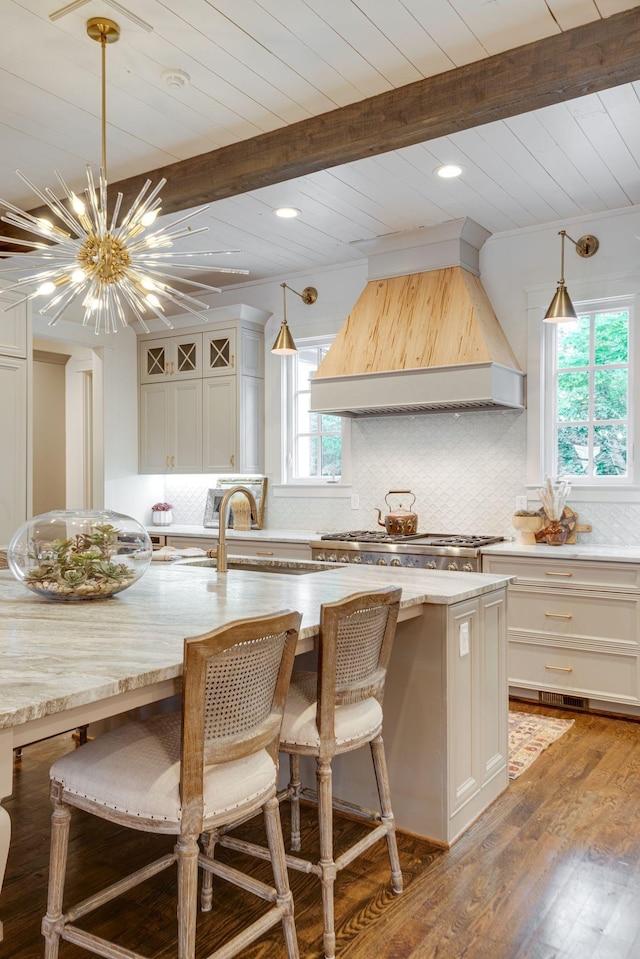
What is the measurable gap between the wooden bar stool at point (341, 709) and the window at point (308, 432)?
11.7 feet

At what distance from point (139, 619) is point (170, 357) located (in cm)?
449

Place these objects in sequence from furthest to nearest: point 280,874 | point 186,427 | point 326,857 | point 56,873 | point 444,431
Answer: point 186,427, point 444,431, point 326,857, point 280,874, point 56,873

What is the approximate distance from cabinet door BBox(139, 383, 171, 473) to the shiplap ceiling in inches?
79.0

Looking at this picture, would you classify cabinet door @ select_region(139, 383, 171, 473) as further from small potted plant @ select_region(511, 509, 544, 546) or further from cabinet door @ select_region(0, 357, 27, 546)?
small potted plant @ select_region(511, 509, 544, 546)

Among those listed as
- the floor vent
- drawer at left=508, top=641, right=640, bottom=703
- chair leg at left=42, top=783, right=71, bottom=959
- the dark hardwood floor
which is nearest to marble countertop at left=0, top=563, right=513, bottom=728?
chair leg at left=42, top=783, right=71, bottom=959

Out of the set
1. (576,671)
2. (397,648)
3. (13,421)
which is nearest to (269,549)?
(13,421)

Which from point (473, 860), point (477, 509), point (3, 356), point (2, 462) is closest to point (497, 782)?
point (473, 860)

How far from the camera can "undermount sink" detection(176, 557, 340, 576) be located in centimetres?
357

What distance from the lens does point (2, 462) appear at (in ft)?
15.8

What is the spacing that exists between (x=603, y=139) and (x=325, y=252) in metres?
2.26

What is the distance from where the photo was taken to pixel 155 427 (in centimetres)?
640

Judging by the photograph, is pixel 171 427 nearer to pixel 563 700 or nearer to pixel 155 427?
pixel 155 427

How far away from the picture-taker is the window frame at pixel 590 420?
14.6 ft

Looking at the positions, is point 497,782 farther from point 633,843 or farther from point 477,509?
point 477,509
